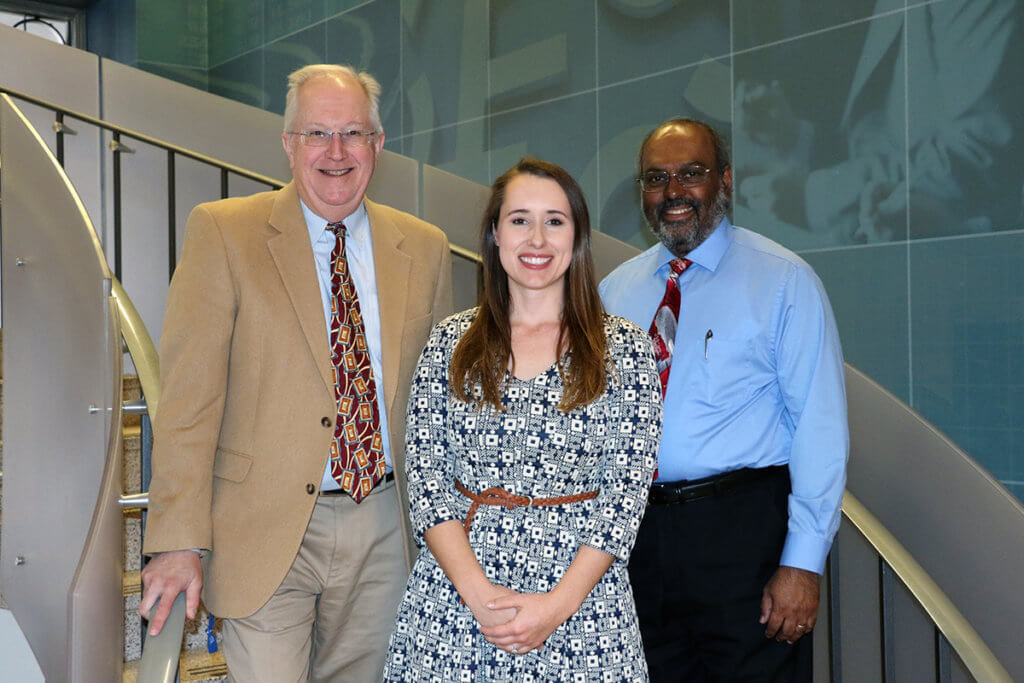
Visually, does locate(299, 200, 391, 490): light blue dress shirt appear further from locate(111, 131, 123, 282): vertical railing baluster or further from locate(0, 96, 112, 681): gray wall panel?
locate(111, 131, 123, 282): vertical railing baluster

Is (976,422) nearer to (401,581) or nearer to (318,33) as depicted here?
(401,581)

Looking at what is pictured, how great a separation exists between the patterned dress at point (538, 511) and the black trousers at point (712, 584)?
1.11 ft

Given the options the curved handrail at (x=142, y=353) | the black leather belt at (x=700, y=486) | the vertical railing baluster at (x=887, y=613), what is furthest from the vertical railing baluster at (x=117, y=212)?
the vertical railing baluster at (x=887, y=613)

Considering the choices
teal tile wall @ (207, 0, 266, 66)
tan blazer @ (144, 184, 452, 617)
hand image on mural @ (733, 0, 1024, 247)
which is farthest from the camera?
teal tile wall @ (207, 0, 266, 66)

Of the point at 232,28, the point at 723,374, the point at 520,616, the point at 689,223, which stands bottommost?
the point at 520,616

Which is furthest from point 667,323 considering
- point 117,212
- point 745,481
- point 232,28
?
point 232,28

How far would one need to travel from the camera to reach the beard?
228 centimetres

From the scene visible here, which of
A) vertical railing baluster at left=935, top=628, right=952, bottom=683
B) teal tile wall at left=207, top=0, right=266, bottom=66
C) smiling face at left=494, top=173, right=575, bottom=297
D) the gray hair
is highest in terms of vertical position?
teal tile wall at left=207, top=0, right=266, bottom=66

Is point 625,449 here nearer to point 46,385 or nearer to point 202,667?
point 202,667

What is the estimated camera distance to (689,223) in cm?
228

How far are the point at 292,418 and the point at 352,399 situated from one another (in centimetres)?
13

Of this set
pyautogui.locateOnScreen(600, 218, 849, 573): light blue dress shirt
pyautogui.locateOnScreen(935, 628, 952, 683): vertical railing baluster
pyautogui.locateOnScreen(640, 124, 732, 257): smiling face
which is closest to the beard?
pyautogui.locateOnScreen(640, 124, 732, 257): smiling face

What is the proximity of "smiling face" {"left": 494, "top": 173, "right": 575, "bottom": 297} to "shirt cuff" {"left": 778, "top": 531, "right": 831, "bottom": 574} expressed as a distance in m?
0.82

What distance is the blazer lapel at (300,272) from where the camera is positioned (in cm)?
198
